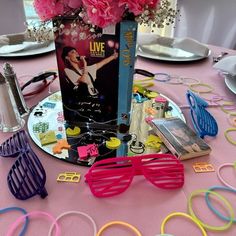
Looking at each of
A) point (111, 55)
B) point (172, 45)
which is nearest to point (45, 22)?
point (111, 55)

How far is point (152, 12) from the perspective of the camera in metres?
0.51

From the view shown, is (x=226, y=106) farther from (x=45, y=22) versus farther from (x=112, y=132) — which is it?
(x=45, y=22)

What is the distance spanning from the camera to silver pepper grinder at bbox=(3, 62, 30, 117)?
63 centimetres

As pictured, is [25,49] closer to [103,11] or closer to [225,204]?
[103,11]

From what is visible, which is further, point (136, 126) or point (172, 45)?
point (172, 45)

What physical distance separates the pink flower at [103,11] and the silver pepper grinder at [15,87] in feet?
0.89

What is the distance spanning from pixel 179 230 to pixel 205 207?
0.07 meters

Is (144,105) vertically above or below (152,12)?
below

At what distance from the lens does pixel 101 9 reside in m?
0.45

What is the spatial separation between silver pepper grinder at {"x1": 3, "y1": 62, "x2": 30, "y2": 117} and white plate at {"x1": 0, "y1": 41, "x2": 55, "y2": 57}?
1.13 ft

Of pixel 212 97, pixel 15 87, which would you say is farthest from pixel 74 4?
pixel 212 97

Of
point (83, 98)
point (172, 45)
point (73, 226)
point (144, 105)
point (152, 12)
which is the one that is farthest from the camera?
point (172, 45)

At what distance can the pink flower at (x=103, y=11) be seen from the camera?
0.45 meters

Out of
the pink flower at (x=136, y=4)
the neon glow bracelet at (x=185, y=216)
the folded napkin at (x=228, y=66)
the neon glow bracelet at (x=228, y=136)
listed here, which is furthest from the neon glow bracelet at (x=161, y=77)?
the neon glow bracelet at (x=185, y=216)
